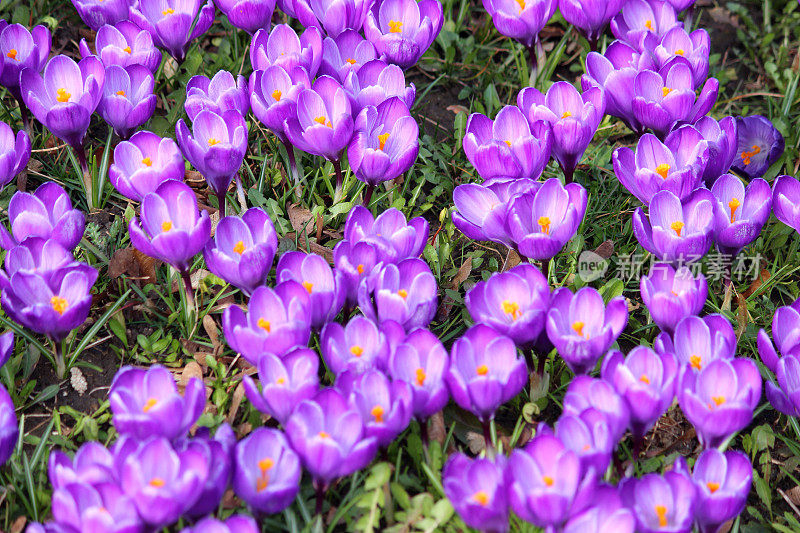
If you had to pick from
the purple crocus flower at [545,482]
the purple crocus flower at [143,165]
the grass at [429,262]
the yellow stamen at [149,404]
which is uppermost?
the purple crocus flower at [143,165]

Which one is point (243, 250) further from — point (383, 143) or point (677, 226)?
point (677, 226)

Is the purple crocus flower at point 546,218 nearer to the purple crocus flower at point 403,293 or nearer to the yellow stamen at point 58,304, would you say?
the purple crocus flower at point 403,293

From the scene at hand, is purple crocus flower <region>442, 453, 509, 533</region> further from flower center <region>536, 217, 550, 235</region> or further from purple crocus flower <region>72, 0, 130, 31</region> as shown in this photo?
purple crocus flower <region>72, 0, 130, 31</region>

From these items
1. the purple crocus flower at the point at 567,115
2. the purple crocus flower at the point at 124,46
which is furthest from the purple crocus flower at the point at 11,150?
the purple crocus flower at the point at 567,115

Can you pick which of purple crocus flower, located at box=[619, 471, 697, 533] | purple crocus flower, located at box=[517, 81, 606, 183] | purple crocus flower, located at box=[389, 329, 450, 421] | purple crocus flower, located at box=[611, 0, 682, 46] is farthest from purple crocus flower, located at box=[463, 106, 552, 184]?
purple crocus flower, located at box=[619, 471, 697, 533]

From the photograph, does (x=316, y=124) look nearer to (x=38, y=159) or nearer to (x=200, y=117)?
(x=200, y=117)

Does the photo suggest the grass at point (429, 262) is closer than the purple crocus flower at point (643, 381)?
No

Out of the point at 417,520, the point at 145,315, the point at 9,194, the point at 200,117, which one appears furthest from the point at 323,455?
the point at 9,194
